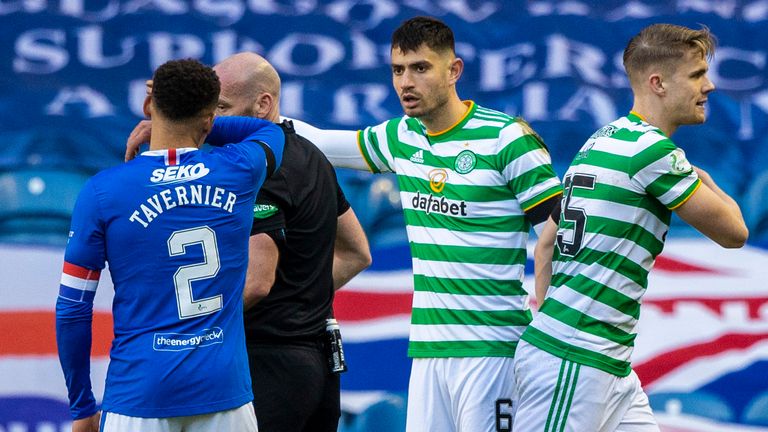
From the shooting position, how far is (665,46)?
3.58 meters

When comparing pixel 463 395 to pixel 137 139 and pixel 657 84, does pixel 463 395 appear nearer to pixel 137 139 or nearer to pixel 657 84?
pixel 657 84

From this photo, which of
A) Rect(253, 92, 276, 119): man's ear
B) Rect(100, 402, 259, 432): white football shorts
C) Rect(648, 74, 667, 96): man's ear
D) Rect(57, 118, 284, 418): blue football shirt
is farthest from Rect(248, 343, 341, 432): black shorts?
Rect(648, 74, 667, 96): man's ear

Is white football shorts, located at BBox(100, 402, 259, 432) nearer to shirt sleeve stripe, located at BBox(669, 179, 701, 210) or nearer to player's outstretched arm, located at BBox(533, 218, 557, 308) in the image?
player's outstretched arm, located at BBox(533, 218, 557, 308)

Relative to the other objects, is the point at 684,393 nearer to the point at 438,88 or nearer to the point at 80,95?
the point at 438,88

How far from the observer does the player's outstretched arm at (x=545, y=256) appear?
3758 millimetres

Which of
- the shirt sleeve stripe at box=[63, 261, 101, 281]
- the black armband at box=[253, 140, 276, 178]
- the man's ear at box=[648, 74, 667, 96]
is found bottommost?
the shirt sleeve stripe at box=[63, 261, 101, 281]

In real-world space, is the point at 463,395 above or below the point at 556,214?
below

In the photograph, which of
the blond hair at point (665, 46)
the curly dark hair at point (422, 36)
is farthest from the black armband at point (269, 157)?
the blond hair at point (665, 46)

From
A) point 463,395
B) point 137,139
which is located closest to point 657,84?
point 463,395

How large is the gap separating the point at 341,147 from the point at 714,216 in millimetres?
1496

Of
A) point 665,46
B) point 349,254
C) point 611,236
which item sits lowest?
point 349,254

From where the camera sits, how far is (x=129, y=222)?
120 inches

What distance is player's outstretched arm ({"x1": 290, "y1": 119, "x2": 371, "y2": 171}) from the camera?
14.5 feet

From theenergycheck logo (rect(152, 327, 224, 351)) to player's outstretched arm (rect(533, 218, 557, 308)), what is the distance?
1.14 metres
